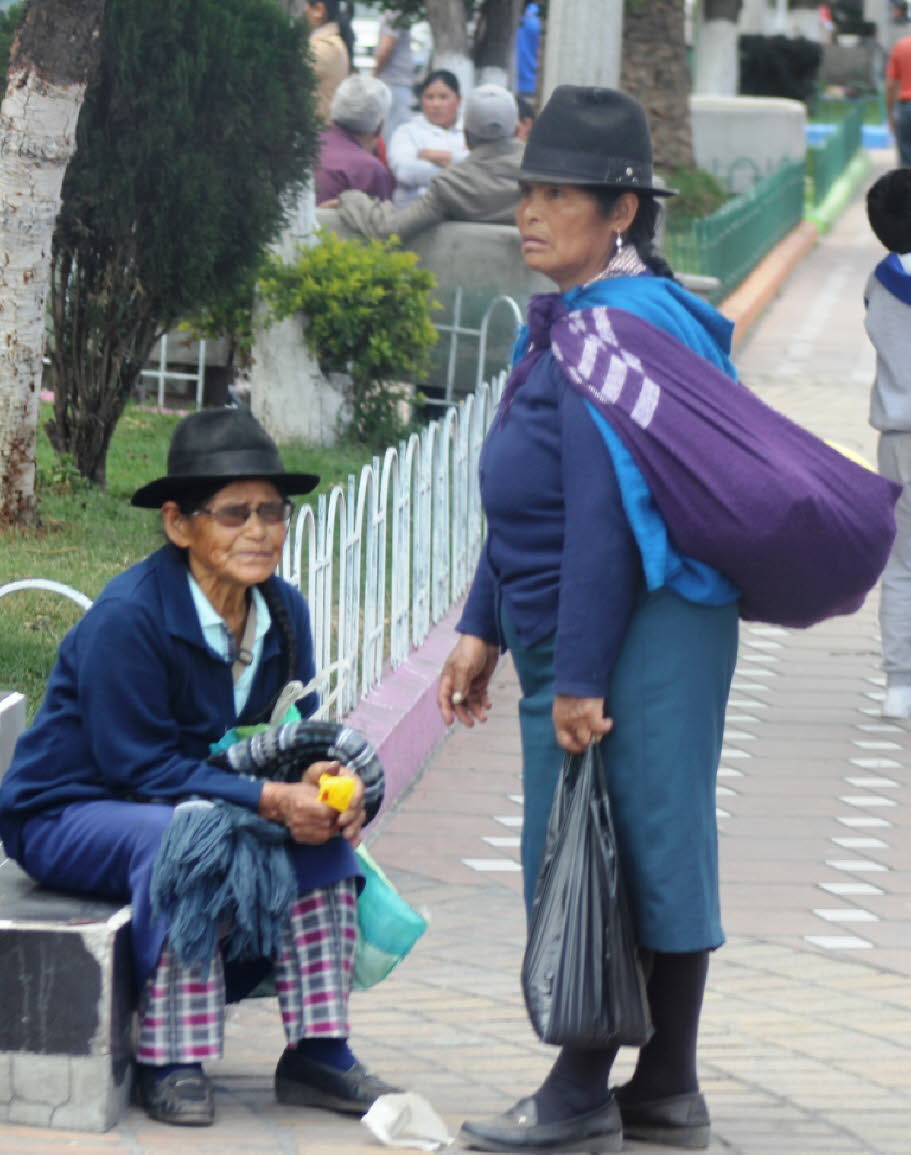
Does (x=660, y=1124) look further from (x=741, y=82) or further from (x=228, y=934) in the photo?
(x=741, y=82)

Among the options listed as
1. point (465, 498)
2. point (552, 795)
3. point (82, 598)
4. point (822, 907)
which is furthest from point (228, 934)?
point (465, 498)

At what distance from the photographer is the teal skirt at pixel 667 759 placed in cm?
366

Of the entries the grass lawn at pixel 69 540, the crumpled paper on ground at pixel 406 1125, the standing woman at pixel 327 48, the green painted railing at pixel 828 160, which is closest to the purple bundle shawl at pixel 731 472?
the crumpled paper on ground at pixel 406 1125

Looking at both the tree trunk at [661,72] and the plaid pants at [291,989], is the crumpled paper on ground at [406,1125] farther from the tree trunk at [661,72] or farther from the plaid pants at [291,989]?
the tree trunk at [661,72]

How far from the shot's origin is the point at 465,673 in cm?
396

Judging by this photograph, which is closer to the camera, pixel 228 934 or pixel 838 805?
pixel 228 934

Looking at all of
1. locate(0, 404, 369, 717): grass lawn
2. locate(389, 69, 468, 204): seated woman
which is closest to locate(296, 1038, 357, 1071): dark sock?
locate(0, 404, 369, 717): grass lawn

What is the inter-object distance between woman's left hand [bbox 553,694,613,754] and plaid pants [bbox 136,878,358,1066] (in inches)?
22.0

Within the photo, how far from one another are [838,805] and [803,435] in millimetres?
2968

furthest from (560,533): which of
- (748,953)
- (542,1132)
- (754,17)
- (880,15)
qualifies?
(880,15)

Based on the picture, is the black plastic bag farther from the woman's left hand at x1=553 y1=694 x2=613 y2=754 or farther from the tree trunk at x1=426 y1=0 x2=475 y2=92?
the tree trunk at x1=426 y1=0 x2=475 y2=92

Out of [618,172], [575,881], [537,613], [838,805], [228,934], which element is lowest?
[838,805]

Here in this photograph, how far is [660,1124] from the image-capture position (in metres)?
3.90

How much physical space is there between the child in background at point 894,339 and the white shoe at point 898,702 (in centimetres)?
33
